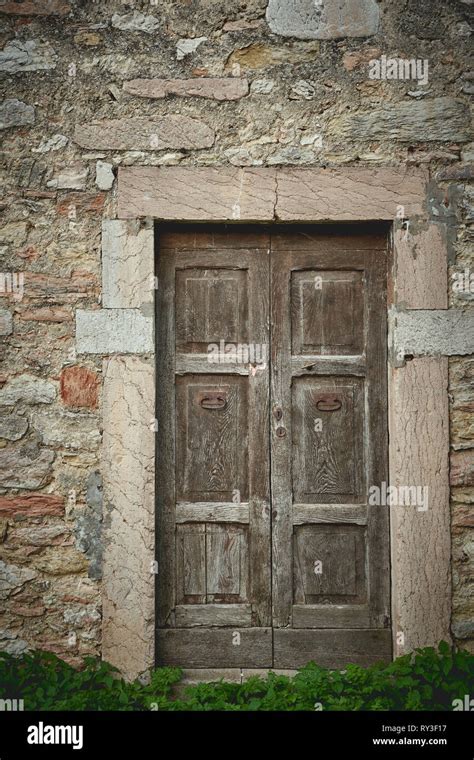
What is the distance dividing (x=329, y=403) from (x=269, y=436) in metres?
0.33

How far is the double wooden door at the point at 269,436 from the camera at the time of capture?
11.9 feet

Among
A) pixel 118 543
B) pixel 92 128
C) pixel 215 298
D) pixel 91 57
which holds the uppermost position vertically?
pixel 91 57

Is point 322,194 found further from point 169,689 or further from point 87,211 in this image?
point 169,689

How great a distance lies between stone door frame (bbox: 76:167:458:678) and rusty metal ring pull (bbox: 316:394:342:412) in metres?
0.29

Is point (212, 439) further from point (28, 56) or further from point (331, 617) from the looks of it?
point (28, 56)

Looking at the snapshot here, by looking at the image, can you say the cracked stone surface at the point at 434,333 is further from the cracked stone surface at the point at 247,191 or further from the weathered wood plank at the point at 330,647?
the weathered wood plank at the point at 330,647

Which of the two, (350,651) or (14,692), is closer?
(14,692)

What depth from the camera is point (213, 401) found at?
3648 mm

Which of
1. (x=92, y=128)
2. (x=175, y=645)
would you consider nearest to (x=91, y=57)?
(x=92, y=128)

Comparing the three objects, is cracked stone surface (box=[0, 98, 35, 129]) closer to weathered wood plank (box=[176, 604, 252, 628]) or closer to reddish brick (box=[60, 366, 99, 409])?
reddish brick (box=[60, 366, 99, 409])

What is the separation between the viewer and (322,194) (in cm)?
350

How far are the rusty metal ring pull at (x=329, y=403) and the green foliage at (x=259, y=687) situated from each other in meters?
1.17
